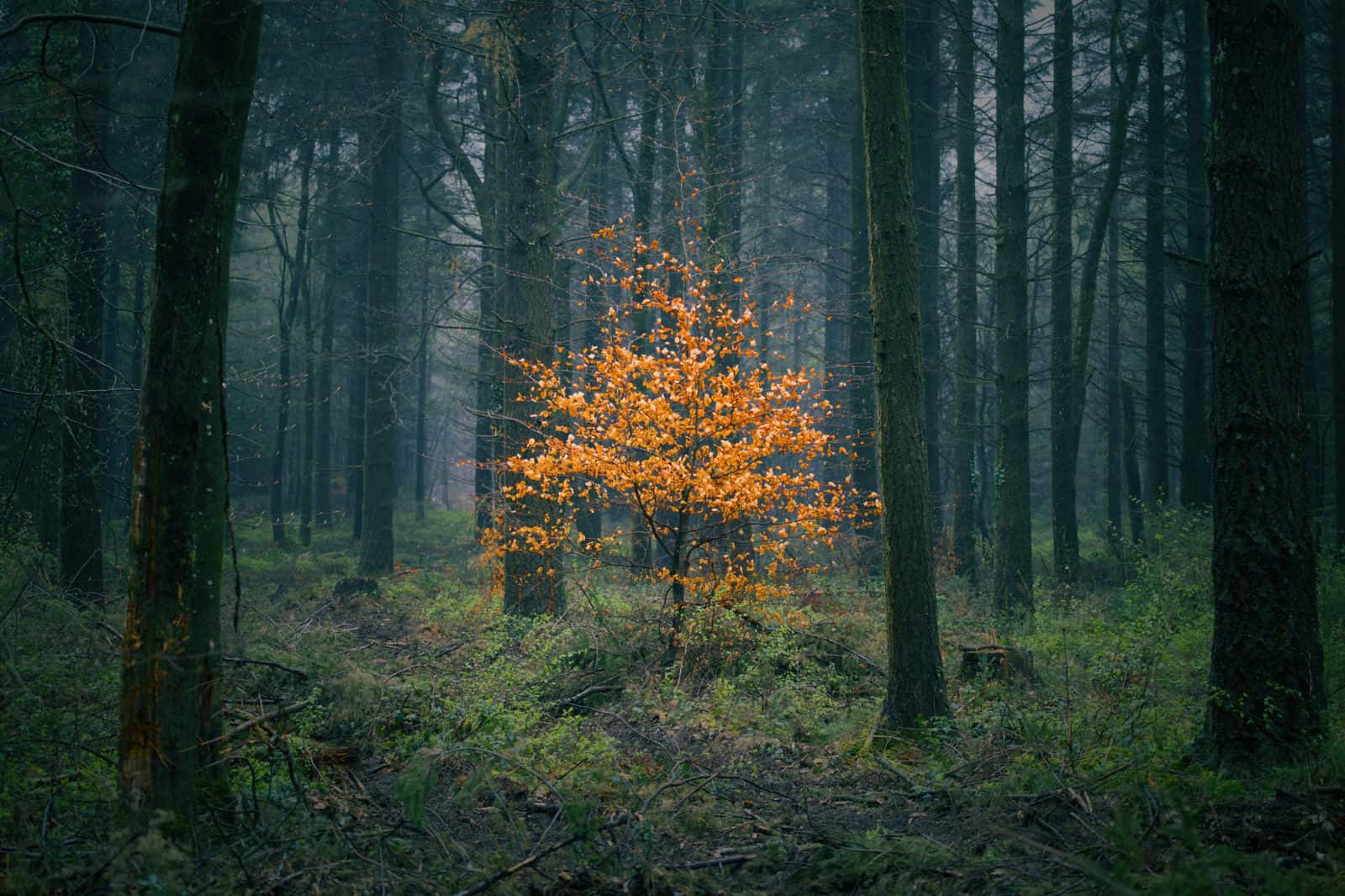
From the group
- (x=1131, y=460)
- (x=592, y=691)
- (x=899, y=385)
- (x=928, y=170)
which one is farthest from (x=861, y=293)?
(x=1131, y=460)

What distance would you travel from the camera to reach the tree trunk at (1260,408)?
509 centimetres

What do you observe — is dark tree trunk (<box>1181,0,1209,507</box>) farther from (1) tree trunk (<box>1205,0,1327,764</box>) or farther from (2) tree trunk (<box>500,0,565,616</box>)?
(2) tree trunk (<box>500,0,565,616</box>)

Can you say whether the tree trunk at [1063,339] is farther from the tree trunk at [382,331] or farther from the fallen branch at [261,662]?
the fallen branch at [261,662]

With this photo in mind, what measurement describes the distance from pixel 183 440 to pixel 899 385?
5.02 metres

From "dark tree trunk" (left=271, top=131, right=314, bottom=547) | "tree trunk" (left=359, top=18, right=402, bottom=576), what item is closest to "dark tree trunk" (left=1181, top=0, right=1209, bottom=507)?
"tree trunk" (left=359, top=18, right=402, bottom=576)

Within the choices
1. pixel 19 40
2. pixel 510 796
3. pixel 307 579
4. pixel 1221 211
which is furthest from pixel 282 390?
pixel 1221 211

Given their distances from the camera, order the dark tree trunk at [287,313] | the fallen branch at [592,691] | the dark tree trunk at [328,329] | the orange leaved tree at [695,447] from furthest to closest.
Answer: the dark tree trunk at [328,329]
the dark tree trunk at [287,313]
the orange leaved tree at [695,447]
the fallen branch at [592,691]

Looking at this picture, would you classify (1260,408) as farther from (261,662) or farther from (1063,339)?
(1063,339)

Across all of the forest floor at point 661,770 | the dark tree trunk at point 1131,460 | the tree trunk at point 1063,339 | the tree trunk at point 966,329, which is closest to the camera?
the forest floor at point 661,770

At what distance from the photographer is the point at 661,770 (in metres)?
6.14

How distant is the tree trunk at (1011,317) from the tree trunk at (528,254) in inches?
256

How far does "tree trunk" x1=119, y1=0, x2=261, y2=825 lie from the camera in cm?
384

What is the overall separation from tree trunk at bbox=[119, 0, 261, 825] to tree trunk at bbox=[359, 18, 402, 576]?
39.1 feet

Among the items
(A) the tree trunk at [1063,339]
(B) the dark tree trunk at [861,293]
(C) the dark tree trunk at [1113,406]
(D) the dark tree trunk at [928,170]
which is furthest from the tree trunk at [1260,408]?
(C) the dark tree trunk at [1113,406]
